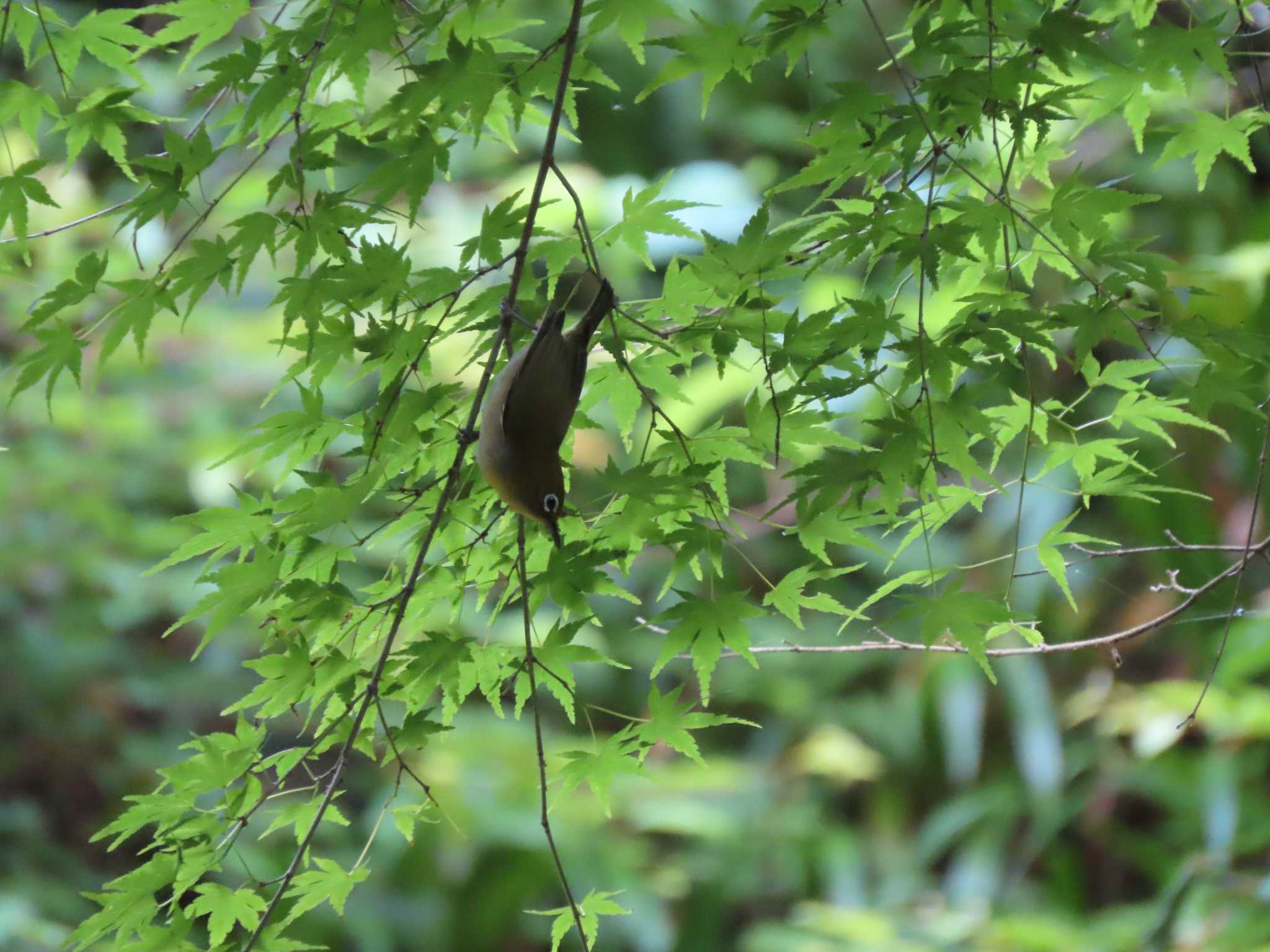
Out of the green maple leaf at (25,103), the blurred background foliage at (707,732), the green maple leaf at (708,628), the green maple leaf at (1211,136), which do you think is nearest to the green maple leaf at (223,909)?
the green maple leaf at (708,628)

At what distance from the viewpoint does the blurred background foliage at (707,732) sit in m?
2.21

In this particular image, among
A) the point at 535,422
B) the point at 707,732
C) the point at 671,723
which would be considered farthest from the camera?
the point at 707,732

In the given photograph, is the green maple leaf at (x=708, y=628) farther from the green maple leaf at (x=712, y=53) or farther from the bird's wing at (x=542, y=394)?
the green maple leaf at (x=712, y=53)

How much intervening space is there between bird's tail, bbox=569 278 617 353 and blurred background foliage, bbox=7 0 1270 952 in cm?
147

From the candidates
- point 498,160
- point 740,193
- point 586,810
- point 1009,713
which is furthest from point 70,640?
point 1009,713

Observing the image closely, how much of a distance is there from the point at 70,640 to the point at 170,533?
378mm

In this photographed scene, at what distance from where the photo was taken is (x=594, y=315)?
2.22 ft

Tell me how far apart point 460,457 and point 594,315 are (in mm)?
109

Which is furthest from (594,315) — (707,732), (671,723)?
(707,732)

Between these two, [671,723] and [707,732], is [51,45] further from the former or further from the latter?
[707,732]

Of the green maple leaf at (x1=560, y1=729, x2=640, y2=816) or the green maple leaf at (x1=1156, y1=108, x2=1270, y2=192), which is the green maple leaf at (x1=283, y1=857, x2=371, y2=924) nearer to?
the green maple leaf at (x1=560, y1=729, x2=640, y2=816)

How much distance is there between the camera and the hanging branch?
2.16 ft

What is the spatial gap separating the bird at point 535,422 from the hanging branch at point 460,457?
0.03m

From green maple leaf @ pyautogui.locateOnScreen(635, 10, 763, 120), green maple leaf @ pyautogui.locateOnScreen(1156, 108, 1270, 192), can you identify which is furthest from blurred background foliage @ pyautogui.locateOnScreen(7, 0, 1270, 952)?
green maple leaf @ pyautogui.locateOnScreen(635, 10, 763, 120)
